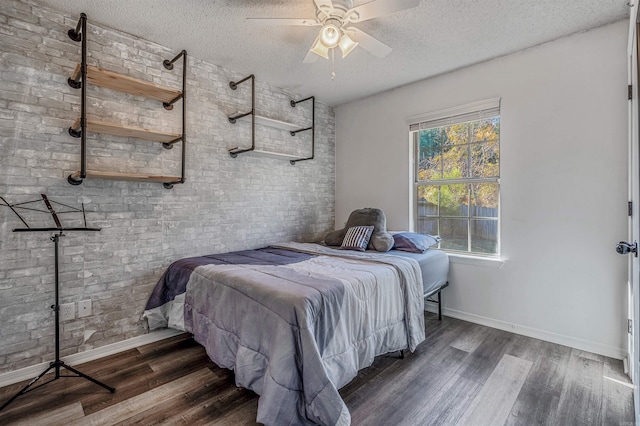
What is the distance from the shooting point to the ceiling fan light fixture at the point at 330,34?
198 cm

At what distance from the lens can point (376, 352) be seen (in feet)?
6.76

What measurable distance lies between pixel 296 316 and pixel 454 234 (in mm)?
2351

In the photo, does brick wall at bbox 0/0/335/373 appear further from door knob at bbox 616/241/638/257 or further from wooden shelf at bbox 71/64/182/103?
door knob at bbox 616/241/638/257

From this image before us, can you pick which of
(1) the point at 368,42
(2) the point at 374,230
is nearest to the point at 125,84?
(1) the point at 368,42

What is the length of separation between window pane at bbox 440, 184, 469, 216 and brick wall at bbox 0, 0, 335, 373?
6.36 ft

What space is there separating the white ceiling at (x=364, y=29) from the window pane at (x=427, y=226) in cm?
158

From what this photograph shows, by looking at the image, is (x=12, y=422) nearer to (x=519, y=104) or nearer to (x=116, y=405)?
(x=116, y=405)

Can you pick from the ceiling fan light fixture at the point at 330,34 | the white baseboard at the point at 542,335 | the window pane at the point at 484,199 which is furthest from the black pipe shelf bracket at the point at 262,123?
the white baseboard at the point at 542,335

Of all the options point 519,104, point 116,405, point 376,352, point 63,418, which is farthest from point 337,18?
point 63,418

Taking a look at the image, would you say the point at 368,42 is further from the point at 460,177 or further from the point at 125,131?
the point at 125,131

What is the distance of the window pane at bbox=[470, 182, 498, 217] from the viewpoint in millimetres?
3053

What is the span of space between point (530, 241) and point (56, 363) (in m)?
3.75

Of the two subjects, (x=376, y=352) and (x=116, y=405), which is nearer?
(x=116, y=405)

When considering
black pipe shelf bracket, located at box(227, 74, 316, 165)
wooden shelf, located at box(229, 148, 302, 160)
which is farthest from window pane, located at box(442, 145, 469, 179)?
wooden shelf, located at box(229, 148, 302, 160)
